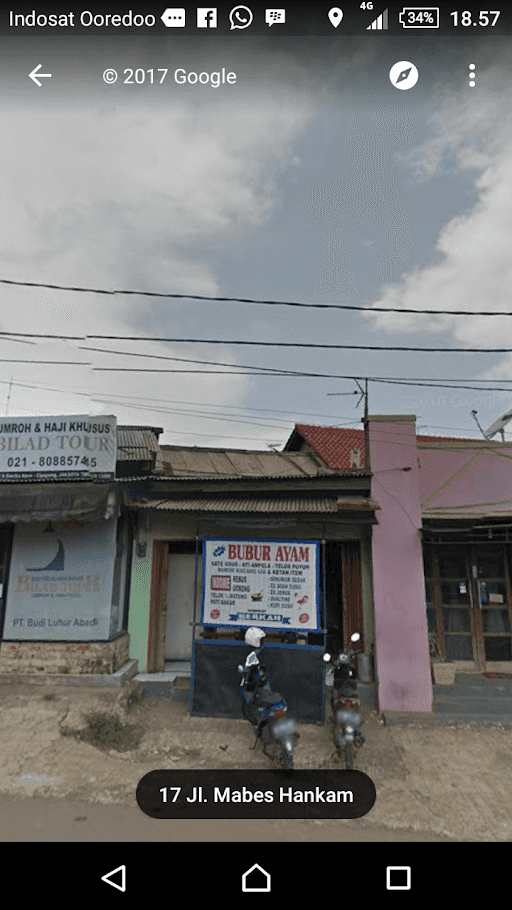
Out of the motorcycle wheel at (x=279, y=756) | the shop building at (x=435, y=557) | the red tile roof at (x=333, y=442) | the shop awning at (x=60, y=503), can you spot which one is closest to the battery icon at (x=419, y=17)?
the shop building at (x=435, y=557)

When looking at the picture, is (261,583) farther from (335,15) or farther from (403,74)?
(335,15)

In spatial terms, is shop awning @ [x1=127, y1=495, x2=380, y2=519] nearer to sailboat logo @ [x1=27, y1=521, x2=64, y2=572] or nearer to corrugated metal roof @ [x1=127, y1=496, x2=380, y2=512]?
corrugated metal roof @ [x1=127, y1=496, x2=380, y2=512]

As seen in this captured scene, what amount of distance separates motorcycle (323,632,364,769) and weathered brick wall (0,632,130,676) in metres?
3.68

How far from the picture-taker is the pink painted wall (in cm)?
760

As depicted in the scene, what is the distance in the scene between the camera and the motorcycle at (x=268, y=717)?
5.52m

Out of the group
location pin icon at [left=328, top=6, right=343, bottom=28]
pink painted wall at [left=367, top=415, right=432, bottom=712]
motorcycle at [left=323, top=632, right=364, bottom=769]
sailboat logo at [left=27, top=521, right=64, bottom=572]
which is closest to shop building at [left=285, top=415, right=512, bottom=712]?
pink painted wall at [left=367, top=415, right=432, bottom=712]

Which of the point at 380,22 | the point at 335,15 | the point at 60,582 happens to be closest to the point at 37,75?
the point at 335,15

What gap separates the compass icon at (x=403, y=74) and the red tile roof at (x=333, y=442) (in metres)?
11.3

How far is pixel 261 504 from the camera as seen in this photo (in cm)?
852

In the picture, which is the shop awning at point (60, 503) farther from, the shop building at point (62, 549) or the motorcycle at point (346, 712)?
the motorcycle at point (346, 712)
